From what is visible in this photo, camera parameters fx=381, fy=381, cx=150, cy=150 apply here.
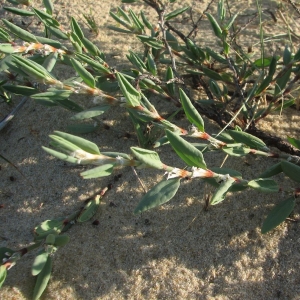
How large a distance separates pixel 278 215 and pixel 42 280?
0.93m

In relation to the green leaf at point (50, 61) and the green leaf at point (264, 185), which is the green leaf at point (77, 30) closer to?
the green leaf at point (50, 61)

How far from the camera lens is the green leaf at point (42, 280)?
1443 millimetres

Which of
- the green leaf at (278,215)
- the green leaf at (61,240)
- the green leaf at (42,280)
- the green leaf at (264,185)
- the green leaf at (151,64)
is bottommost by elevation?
the green leaf at (42,280)

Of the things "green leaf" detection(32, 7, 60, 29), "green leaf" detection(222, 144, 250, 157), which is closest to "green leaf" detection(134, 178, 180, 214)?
"green leaf" detection(222, 144, 250, 157)

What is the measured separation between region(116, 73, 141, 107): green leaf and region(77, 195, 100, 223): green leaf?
54 centimetres

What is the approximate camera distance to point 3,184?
6.30 ft

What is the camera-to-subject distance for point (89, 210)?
1.67 meters

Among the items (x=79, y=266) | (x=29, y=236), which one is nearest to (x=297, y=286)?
(x=79, y=266)

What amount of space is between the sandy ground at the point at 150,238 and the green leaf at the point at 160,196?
422 mm

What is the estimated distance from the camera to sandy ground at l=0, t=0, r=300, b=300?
147cm

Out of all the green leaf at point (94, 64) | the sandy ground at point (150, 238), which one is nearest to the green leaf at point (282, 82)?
the sandy ground at point (150, 238)

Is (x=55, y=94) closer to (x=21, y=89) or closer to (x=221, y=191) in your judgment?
(x=21, y=89)

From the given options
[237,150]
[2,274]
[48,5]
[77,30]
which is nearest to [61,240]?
[2,274]

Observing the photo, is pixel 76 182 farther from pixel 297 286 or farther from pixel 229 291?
pixel 297 286
